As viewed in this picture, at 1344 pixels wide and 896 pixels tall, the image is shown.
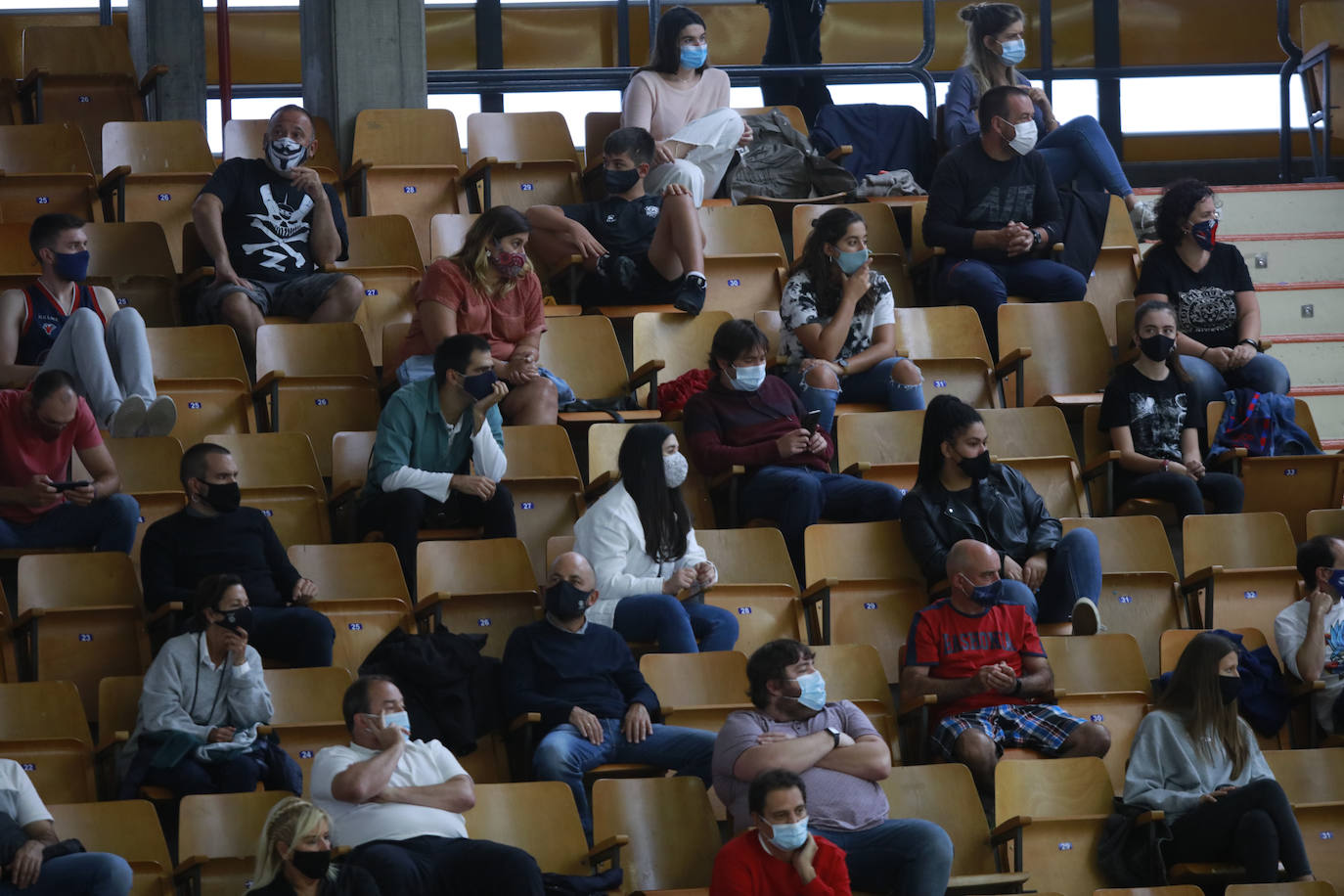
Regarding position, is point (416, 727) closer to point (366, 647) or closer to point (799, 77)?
point (366, 647)

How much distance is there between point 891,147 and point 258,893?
4.90 meters

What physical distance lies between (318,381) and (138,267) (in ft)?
3.47

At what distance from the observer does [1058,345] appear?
742cm

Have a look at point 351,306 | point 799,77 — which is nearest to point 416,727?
point 351,306

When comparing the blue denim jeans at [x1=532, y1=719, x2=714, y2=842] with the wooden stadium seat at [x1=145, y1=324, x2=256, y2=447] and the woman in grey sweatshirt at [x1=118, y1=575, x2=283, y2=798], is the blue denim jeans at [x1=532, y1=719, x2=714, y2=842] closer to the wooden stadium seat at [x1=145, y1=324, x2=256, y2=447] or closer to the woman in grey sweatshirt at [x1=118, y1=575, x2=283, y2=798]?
the woman in grey sweatshirt at [x1=118, y1=575, x2=283, y2=798]

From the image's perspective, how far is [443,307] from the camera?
22.1ft

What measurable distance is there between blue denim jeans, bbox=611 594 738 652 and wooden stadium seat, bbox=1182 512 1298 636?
4.97 ft

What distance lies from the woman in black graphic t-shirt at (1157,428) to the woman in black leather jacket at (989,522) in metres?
0.61

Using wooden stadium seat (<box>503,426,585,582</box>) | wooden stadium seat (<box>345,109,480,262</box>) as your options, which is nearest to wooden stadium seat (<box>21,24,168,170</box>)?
wooden stadium seat (<box>345,109,480,262</box>)

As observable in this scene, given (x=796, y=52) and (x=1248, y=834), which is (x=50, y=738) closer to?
(x=1248, y=834)

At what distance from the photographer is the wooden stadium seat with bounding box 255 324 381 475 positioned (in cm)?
682

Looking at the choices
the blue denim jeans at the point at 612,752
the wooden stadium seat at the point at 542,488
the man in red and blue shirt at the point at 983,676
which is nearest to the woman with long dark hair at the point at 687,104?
the wooden stadium seat at the point at 542,488

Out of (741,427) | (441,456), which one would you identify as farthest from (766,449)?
(441,456)

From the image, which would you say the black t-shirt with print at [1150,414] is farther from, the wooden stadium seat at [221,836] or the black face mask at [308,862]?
the black face mask at [308,862]
